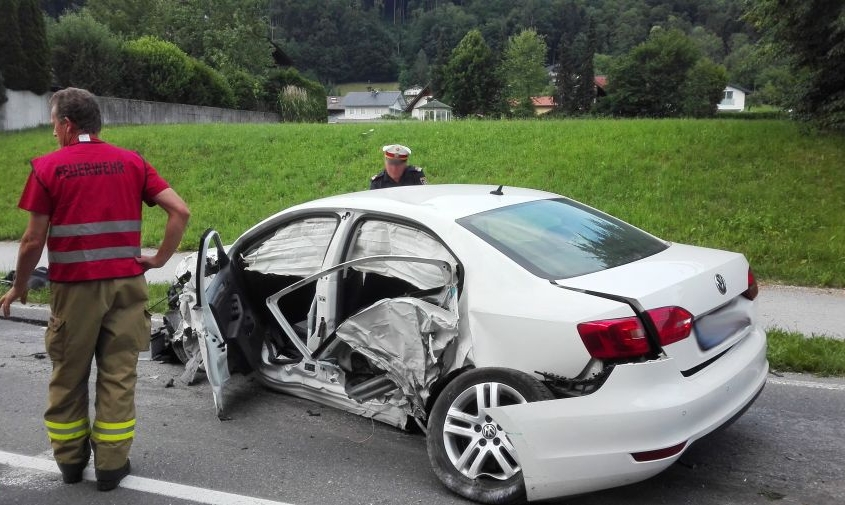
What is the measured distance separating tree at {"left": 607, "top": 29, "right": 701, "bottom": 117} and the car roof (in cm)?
6748

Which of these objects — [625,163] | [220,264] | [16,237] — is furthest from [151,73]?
[220,264]

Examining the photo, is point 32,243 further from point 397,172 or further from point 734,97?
point 734,97

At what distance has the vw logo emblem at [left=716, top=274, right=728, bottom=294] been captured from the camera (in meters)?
3.54

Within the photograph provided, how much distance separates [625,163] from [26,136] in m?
16.1

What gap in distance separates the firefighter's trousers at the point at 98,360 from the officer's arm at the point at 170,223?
0.34 ft

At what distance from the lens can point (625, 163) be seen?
12164 millimetres

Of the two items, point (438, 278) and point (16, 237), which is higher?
point (438, 278)

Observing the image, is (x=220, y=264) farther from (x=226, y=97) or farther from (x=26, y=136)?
(x=226, y=97)

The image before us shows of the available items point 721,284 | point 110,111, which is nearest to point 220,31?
point 110,111

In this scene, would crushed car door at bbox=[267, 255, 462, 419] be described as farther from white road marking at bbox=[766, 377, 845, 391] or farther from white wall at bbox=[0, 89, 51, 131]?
white wall at bbox=[0, 89, 51, 131]

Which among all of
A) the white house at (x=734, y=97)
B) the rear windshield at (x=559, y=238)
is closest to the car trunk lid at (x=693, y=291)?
the rear windshield at (x=559, y=238)

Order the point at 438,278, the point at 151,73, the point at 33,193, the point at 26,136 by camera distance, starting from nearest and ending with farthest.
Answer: the point at 33,193, the point at 438,278, the point at 26,136, the point at 151,73

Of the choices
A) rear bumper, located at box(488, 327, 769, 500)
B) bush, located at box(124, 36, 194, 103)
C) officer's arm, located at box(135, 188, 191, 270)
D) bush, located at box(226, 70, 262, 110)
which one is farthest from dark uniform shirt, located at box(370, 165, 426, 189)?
bush, located at box(226, 70, 262, 110)

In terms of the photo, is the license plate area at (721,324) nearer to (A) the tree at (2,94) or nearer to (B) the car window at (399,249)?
(B) the car window at (399,249)
